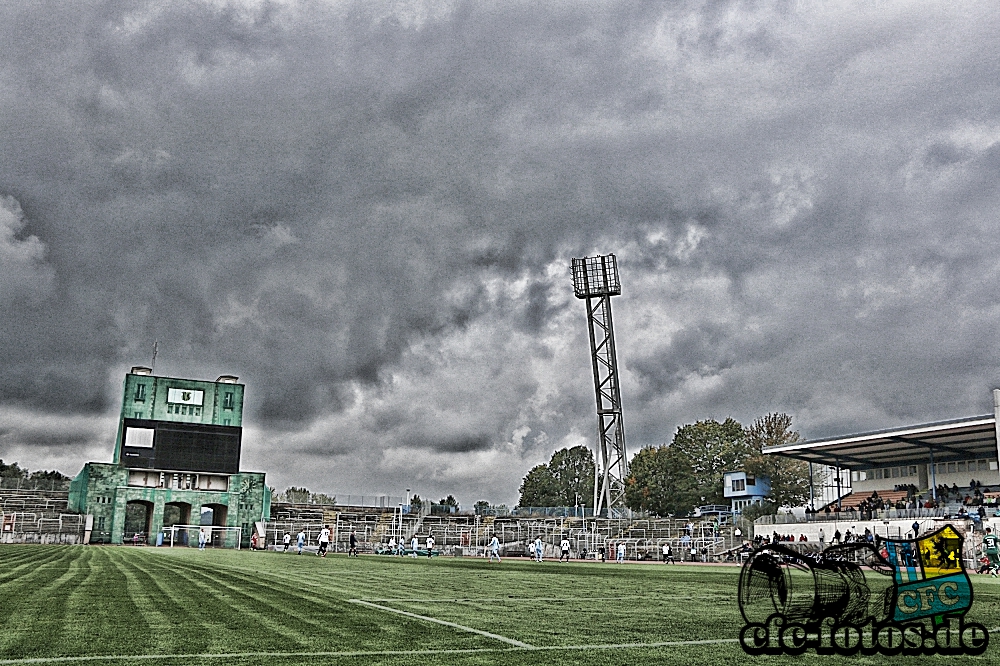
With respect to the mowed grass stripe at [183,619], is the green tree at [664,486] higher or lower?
higher

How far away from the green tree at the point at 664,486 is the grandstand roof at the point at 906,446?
551 inches

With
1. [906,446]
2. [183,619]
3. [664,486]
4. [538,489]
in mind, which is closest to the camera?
[183,619]

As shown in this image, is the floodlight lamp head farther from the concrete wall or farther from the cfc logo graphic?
the cfc logo graphic

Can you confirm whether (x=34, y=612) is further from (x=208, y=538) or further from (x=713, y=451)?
(x=713, y=451)

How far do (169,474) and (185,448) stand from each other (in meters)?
3.37

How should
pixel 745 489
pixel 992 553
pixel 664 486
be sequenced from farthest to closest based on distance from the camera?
pixel 664 486 < pixel 745 489 < pixel 992 553

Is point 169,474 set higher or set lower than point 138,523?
higher

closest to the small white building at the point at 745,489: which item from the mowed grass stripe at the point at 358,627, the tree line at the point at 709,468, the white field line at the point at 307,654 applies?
the tree line at the point at 709,468

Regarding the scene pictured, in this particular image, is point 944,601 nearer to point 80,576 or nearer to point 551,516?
point 80,576

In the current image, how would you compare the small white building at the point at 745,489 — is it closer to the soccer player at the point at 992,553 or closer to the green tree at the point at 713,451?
the green tree at the point at 713,451

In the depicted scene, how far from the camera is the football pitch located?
25.5ft

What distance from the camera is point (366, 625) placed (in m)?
10.2

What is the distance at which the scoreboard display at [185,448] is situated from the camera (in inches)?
3238

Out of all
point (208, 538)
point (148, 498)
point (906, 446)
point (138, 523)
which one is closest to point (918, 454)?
point (906, 446)
